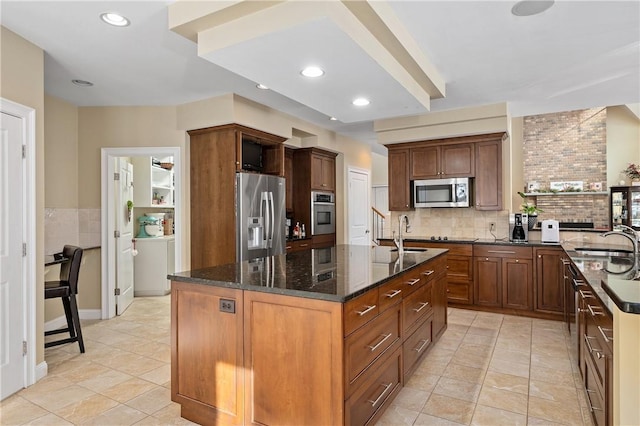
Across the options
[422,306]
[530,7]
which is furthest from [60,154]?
[530,7]

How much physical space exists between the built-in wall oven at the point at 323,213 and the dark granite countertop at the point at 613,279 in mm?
3543

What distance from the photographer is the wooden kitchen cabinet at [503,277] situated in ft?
14.9

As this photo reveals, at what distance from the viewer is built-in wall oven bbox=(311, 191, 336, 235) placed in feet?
19.9

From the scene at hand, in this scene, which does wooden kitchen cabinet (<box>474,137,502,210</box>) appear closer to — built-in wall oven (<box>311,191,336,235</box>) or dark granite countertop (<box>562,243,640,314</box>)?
dark granite countertop (<box>562,243,640,314</box>)

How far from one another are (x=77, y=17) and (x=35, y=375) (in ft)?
8.69

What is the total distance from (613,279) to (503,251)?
3.17m

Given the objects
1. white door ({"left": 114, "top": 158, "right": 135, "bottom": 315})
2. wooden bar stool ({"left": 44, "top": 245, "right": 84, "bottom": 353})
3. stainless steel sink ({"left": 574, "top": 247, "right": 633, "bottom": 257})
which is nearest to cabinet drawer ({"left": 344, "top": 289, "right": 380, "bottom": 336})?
stainless steel sink ({"left": 574, "top": 247, "right": 633, "bottom": 257})

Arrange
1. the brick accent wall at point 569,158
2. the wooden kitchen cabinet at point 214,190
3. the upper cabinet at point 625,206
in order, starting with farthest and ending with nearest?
the brick accent wall at point 569,158 → the upper cabinet at point 625,206 → the wooden kitchen cabinet at point 214,190

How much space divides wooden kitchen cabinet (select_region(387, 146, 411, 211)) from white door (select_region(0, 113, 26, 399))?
171 inches

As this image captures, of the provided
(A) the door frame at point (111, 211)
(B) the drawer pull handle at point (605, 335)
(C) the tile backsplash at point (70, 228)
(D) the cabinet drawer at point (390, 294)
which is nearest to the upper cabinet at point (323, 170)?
(A) the door frame at point (111, 211)

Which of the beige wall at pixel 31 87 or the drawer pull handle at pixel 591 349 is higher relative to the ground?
the beige wall at pixel 31 87

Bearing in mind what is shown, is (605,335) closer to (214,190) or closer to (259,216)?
(259,216)

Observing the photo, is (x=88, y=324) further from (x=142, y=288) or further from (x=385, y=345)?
(x=385, y=345)

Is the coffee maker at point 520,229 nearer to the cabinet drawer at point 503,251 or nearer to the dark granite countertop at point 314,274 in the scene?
the cabinet drawer at point 503,251
